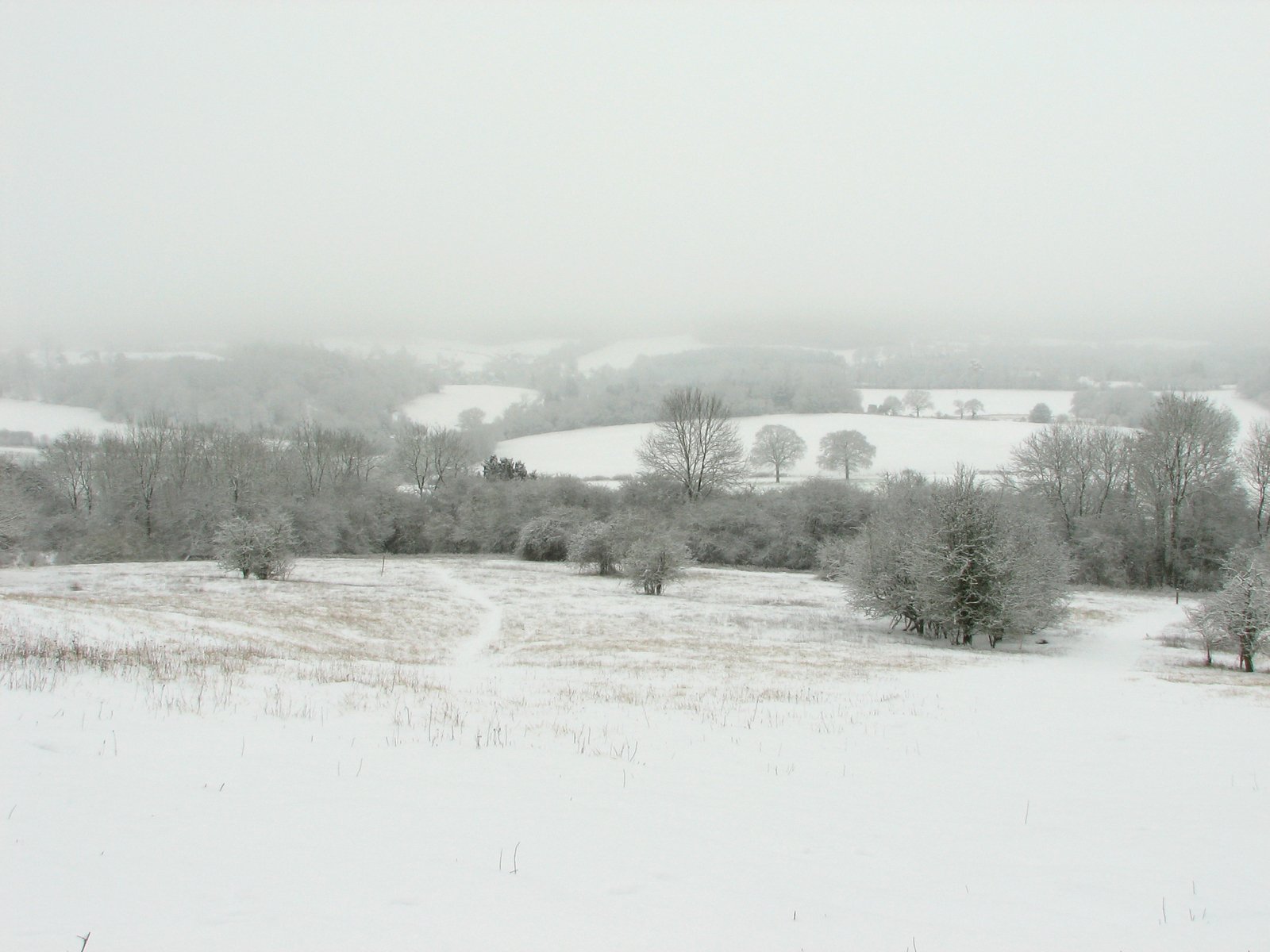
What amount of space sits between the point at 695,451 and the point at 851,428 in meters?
35.0

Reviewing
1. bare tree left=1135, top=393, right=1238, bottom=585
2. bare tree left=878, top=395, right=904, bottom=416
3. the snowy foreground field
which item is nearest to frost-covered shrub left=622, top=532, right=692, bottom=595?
the snowy foreground field

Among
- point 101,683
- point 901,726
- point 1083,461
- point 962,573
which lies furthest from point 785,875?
point 1083,461

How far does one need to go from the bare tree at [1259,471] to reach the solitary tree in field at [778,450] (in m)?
48.2

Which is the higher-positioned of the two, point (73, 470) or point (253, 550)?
point (73, 470)

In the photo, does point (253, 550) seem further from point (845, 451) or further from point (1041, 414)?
point (1041, 414)

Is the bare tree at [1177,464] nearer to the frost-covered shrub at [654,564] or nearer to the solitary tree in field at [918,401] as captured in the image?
the frost-covered shrub at [654,564]

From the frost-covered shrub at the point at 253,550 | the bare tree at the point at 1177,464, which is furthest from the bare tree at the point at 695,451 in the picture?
the frost-covered shrub at the point at 253,550

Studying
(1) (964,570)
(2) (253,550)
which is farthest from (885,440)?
(2) (253,550)

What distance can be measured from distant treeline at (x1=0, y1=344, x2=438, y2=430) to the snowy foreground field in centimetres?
13588

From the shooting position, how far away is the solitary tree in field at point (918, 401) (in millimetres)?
135750

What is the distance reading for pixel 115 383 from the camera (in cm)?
14938

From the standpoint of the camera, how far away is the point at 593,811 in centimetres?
654

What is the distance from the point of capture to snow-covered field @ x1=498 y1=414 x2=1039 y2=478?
330 feet

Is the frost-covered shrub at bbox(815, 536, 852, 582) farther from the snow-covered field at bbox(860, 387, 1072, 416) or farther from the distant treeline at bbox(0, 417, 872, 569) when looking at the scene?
the snow-covered field at bbox(860, 387, 1072, 416)
